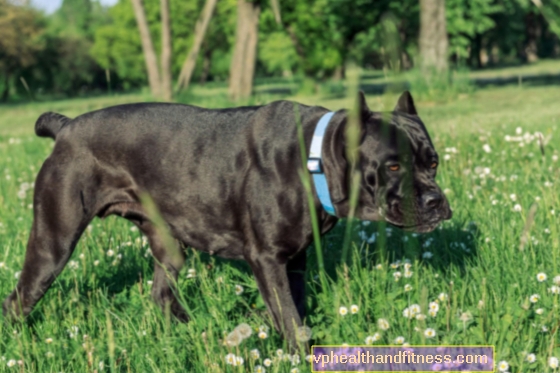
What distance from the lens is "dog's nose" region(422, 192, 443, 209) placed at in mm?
3346

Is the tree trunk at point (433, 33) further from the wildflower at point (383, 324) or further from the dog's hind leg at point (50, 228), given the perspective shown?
the wildflower at point (383, 324)

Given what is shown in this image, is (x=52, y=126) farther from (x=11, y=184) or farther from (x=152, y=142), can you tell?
(x=11, y=184)

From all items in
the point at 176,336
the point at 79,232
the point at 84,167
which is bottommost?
the point at 176,336

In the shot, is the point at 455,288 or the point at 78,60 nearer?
the point at 455,288

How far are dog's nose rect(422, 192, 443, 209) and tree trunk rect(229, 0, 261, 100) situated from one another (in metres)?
17.0

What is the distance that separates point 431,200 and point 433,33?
16481mm

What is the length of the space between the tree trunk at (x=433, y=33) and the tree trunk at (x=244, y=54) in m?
4.74

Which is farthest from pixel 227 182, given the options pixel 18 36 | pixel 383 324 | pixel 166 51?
pixel 18 36

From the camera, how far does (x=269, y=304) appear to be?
3.54 meters

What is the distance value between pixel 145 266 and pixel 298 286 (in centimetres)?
135

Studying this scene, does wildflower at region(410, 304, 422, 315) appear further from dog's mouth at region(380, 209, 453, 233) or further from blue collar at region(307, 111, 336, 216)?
blue collar at region(307, 111, 336, 216)

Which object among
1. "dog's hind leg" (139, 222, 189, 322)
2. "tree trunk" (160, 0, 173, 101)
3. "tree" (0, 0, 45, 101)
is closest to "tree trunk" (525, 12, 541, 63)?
"tree" (0, 0, 45, 101)

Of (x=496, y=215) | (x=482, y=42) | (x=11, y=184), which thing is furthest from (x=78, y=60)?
(x=496, y=215)

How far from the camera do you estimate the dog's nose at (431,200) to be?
11.0 feet
